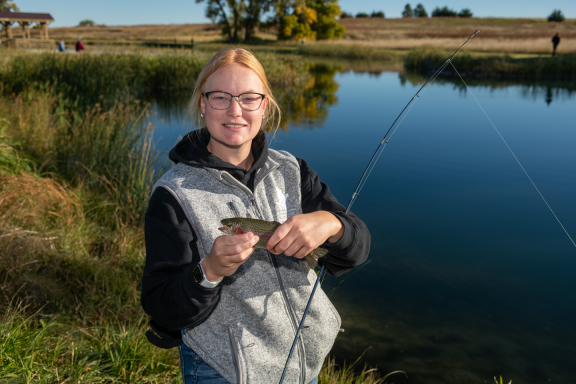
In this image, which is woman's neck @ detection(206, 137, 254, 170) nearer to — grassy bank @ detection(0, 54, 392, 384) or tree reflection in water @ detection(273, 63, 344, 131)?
grassy bank @ detection(0, 54, 392, 384)

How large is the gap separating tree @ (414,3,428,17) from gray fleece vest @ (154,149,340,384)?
4336 inches

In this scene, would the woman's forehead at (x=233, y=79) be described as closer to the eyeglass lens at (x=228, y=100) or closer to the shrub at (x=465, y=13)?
the eyeglass lens at (x=228, y=100)

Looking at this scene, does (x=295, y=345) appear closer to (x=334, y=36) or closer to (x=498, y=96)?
(x=498, y=96)

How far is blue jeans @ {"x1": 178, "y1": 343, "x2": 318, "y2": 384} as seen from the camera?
150 centimetres

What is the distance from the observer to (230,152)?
1739 millimetres

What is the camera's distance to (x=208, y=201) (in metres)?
1.51

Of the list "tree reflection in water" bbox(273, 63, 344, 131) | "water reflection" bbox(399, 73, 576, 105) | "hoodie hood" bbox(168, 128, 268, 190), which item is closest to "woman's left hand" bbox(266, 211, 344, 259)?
"hoodie hood" bbox(168, 128, 268, 190)

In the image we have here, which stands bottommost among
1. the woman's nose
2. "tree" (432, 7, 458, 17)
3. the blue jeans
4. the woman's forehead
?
the blue jeans

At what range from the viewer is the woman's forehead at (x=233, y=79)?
1.64m

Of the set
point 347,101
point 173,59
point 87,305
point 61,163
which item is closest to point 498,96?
point 347,101

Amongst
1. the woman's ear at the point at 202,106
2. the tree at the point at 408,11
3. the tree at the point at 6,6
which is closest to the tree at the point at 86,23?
the tree at the point at 6,6

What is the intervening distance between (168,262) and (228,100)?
0.68 m

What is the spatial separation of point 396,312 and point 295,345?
3126 mm

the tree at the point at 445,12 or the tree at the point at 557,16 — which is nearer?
the tree at the point at 557,16
